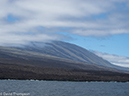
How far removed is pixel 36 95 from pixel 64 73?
7994 cm

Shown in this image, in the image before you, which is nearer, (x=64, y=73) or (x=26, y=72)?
(x=26, y=72)

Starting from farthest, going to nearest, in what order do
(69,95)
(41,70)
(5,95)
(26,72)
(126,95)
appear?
(41,70)
(26,72)
(126,95)
(69,95)
(5,95)

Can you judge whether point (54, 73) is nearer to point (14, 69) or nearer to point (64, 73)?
point (64, 73)

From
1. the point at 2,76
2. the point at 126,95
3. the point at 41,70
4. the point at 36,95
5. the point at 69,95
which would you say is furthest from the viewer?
the point at 41,70

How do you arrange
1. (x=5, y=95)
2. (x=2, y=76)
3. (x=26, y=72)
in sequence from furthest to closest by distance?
(x=26, y=72), (x=2, y=76), (x=5, y=95)

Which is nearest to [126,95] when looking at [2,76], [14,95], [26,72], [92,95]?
[92,95]

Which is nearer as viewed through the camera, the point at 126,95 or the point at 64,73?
the point at 126,95

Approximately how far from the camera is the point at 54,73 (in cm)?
12588

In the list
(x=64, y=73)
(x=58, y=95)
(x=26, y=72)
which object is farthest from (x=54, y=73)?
(x=58, y=95)

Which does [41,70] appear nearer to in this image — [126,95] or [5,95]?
[126,95]

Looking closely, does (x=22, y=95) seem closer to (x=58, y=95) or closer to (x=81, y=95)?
(x=58, y=95)

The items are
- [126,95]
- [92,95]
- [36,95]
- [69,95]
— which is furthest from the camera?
[126,95]

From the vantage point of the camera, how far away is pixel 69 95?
53.0 meters

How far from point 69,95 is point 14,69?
73.1 m
